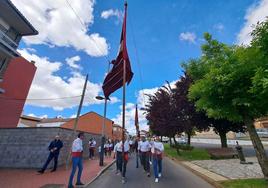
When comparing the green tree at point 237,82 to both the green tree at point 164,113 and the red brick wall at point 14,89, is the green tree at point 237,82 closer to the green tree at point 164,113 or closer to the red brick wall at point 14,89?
the green tree at point 164,113

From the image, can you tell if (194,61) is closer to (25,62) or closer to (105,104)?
(105,104)

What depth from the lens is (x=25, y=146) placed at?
40.9 feet

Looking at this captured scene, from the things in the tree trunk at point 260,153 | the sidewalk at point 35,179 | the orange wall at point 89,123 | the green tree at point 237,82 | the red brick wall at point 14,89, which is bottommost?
the sidewalk at point 35,179

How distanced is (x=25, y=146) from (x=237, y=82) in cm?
1234

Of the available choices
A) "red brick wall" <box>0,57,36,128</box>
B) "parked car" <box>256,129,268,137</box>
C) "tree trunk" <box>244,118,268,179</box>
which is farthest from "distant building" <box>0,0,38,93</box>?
"parked car" <box>256,129,268,137</box>

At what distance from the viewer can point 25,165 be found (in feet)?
39.2

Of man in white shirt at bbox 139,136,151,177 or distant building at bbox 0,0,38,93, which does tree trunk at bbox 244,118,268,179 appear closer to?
man in white shirt at bbox 139,136,151,177

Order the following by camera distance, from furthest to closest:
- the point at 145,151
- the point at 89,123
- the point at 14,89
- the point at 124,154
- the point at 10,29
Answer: the point at 89,123, the point at 14,89, the point at 10,29, the point at 145,151, the point at 124,154

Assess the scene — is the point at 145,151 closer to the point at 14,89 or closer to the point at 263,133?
the point at 14,89

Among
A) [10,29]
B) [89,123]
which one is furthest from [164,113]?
[89,123]

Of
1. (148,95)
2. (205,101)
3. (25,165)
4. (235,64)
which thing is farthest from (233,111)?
(148,95)

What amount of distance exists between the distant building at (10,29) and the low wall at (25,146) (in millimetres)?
3441

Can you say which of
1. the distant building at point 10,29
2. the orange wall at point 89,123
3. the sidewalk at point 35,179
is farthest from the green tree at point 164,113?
the orange wall at point 89,123

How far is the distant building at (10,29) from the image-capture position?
41.7 feet
